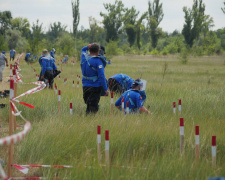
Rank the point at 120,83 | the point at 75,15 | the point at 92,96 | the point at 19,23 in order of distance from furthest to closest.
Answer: the point at 19,23, the point at 75,15, the point at 120,83, the point at 92,96

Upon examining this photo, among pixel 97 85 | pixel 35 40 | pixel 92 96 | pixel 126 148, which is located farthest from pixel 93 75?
pixel 35 40

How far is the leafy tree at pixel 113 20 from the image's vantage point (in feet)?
256

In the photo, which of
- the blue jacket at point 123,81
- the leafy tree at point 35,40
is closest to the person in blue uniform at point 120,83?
the blue jacket at point 123,81

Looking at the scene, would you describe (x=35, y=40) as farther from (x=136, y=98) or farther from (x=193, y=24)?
(x=193, y=24)

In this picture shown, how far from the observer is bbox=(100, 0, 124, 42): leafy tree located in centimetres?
7793

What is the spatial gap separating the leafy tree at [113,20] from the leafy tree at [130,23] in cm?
172

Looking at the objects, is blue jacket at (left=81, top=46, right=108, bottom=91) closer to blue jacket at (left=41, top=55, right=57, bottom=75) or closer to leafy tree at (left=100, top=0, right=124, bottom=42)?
blue jacket at (left=41, top=55, right=57, bottom=75)

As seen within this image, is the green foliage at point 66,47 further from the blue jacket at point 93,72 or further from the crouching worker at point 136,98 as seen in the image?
the crouching worker at point 136,98

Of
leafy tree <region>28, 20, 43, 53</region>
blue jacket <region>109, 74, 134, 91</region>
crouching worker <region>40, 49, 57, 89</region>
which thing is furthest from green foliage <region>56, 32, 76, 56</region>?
blue jacket <region>109, 74, 134, 91</region>

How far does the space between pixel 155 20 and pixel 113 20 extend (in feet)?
30.4

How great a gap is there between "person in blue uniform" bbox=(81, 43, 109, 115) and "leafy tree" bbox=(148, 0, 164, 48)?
70.9m

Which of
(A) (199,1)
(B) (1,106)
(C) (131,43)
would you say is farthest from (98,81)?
(C) (131,43)

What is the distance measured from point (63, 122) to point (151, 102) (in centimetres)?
330

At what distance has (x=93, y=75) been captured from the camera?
23.9ft
